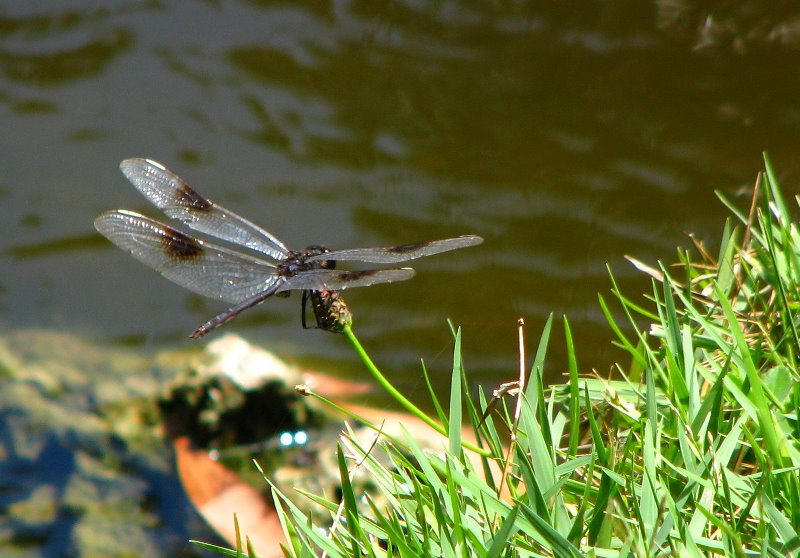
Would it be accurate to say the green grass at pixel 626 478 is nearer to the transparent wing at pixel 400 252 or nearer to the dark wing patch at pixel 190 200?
the transparent wing at pixel 400 252

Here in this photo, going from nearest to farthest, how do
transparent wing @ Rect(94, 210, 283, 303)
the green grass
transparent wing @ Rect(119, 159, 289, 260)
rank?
the green grass < transparent wing @ Rect(94, 210, 283, 303) < transparent wing @ Rect(119, 159, 289, 260)

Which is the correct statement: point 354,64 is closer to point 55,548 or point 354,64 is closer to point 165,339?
point 165,339

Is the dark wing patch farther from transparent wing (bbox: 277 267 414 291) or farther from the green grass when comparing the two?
the green grass

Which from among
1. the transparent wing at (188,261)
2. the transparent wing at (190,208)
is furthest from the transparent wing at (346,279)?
the transparent wing at (190,208)

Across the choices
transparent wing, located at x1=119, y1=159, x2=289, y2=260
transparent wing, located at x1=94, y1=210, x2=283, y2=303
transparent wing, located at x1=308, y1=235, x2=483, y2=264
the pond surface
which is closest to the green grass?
transparent wing, located at x1=308, y1=235, x2=483, y2=264

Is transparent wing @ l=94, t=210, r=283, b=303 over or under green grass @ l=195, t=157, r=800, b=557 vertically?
under

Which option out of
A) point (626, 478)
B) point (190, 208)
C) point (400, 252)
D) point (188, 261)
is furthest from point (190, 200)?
point (626, 478)
